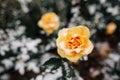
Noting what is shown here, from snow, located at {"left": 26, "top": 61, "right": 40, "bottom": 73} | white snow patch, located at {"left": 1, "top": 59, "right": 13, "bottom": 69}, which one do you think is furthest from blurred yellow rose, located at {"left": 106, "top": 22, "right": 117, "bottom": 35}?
white snow patch, located at {"left": 1, "top": 59, "right": 13, "bottom": 69}

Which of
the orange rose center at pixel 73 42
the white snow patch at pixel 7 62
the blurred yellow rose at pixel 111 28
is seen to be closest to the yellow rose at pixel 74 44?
the orange rose center at pixel 73 42

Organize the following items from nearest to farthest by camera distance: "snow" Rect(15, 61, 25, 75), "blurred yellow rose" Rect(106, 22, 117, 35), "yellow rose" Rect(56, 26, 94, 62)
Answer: "yellow rose" Rect(56, 26, 94, 62)
"snow" Rect(15, 61, 25, 75)
"blurred yellow rose" Rect(106, 22, 117, 35)

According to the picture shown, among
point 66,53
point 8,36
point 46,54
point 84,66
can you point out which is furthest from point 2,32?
point 66,53

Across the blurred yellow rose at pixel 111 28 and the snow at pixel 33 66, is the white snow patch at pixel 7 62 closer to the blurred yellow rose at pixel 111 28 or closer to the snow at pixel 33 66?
the snow at pixel 33 66

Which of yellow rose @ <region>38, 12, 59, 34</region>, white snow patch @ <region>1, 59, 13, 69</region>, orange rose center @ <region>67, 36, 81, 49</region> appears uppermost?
yellow rose @ <region>38, 12, 59, 34</region>

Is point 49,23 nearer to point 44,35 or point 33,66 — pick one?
point 44,35

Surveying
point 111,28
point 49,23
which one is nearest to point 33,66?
point 49,23

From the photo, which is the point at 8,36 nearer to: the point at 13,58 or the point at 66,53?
the point at 13,58

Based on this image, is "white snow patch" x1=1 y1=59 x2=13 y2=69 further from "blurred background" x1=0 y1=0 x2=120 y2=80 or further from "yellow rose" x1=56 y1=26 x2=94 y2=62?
"yellow rose" x1=56 y1=26 x2=94 y2=62
